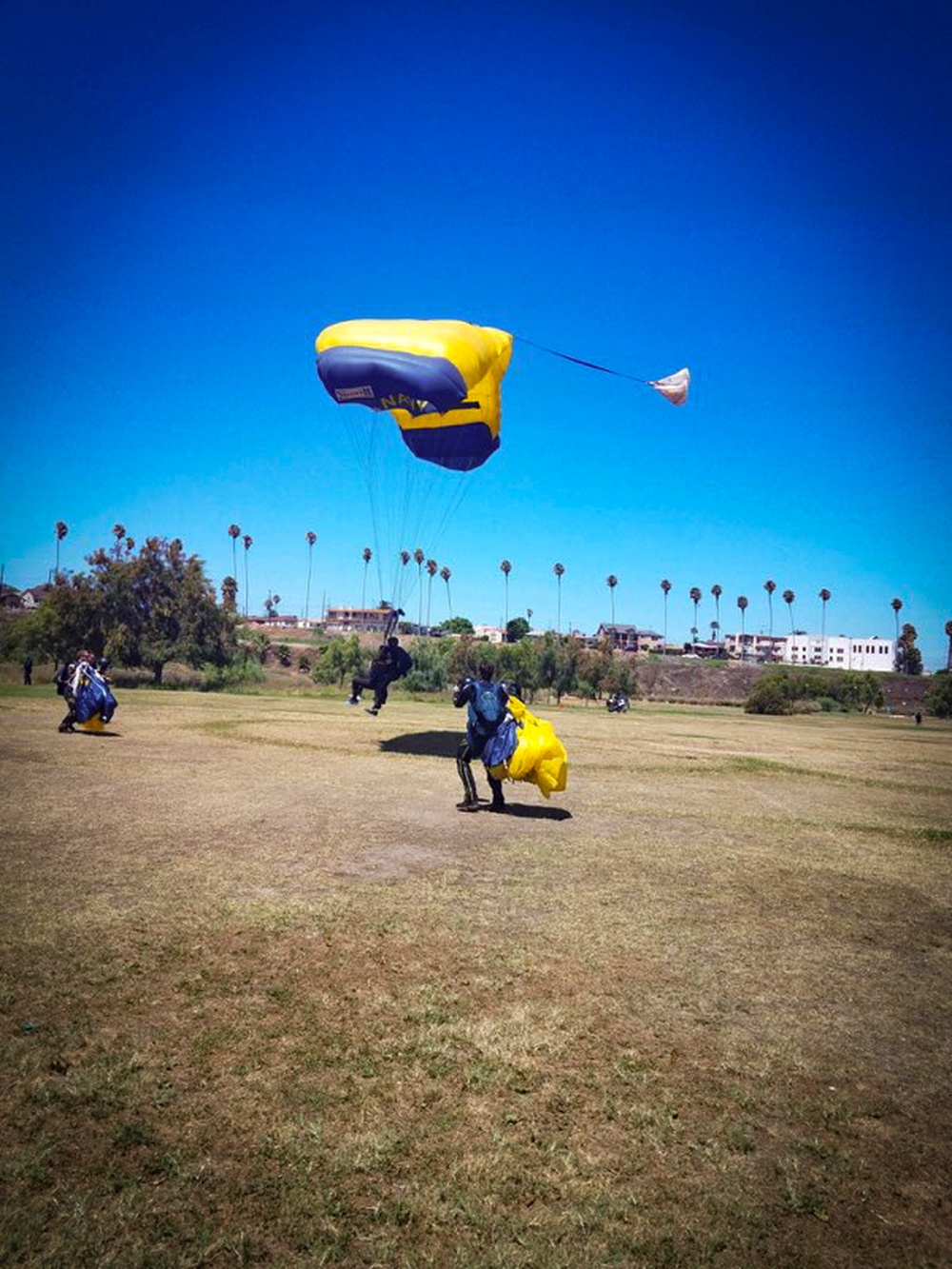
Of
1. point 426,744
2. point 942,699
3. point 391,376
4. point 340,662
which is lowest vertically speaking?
point 942,699

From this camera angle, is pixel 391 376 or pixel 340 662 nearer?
pixel 391 376

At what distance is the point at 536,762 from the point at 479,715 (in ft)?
3.49

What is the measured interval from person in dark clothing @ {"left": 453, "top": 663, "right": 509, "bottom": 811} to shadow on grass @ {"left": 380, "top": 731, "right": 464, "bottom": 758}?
6081 millimetres

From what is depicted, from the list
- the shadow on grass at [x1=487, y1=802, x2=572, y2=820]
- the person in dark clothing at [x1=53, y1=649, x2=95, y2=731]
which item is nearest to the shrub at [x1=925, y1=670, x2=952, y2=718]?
the shadow on grass at [x1=487, y1=802, x2=572, y2=820]

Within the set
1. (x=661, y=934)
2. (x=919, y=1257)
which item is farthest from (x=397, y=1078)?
(x=661, y=934)

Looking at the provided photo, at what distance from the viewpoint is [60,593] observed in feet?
155

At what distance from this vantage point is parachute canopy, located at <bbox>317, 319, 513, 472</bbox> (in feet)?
49.0

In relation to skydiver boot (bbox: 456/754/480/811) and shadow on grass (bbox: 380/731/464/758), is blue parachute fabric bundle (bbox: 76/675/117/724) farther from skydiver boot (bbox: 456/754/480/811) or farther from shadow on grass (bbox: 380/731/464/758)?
skydiver boot (bbox: 456/754/480/811)

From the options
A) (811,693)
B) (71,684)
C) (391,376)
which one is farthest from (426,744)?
(811,693)

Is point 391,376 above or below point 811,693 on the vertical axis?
above

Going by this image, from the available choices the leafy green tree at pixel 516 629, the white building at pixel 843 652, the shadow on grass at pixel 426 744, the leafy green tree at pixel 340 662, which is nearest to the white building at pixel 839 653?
the white building at pixel 843 652

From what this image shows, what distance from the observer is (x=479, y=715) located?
412 inches

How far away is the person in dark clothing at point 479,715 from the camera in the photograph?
412 inches

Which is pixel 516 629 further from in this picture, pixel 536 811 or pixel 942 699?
pixel 536 811
